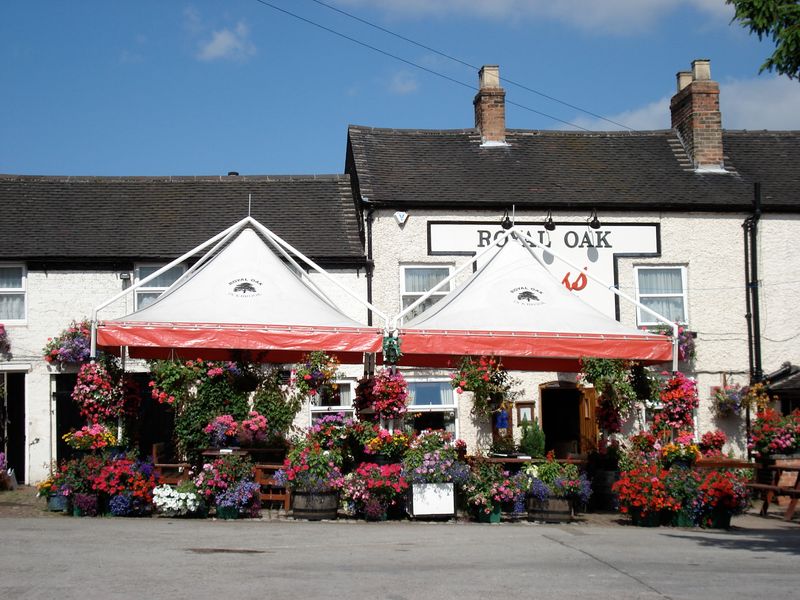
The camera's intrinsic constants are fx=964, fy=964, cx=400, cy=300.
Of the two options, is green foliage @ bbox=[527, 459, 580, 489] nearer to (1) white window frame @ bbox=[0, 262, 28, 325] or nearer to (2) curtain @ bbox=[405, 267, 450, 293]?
(2) curtain @ bbox=[405, 267, 450, 293]

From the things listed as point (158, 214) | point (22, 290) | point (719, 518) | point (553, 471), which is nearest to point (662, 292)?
point (719, 518)

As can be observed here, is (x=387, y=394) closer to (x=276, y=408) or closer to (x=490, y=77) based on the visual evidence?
(x=276, y=408)

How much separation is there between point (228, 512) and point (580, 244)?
981 cm

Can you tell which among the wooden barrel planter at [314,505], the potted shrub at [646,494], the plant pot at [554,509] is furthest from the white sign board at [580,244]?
the wooden barrel planter at [314,505]

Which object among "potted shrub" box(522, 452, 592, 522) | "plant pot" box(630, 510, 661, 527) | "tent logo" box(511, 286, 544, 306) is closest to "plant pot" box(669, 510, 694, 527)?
"plant pot" box(630, 510, 661, 527)

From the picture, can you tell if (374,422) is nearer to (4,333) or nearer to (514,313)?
(514,313)

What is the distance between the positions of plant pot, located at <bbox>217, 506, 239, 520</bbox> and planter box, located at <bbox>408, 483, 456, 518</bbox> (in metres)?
2.43

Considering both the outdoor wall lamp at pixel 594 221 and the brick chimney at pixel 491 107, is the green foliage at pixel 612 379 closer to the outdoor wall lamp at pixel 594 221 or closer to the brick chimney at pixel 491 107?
the outdoor wall lamp at pixel 594 221

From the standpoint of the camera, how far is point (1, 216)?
19484 mm

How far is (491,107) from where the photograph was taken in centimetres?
2184

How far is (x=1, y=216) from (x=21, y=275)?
162cm

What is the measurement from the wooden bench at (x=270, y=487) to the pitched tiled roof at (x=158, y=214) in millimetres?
5312

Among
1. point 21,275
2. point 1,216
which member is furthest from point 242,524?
point 1,216

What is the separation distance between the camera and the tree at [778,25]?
34.3 ft
